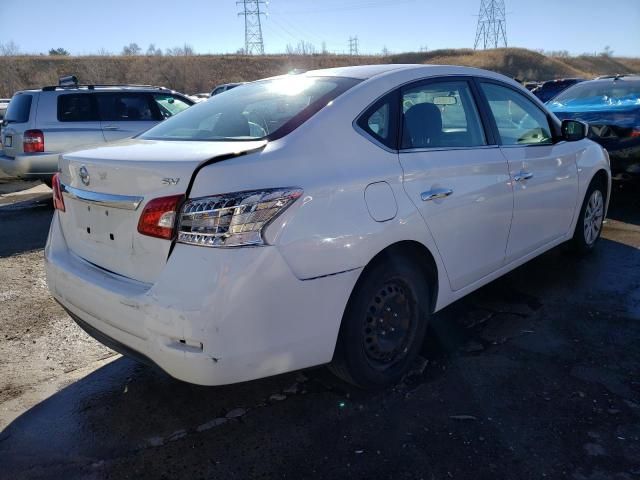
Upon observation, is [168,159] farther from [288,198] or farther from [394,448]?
[394,448]

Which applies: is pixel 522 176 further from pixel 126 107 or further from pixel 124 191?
pixel 126 107

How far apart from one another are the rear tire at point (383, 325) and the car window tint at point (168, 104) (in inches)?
282

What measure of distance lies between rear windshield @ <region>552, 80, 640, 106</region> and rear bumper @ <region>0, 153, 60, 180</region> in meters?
7.88

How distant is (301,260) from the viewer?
7.43 ft

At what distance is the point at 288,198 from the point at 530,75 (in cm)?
6963

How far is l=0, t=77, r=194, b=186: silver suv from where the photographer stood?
787 centimetres

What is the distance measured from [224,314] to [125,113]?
296 inches

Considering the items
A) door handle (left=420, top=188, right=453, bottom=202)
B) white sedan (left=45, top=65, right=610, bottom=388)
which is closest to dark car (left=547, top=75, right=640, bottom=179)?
white sedan (left=45, top=65, right=610, bottom=388)

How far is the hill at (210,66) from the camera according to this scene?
57844mm

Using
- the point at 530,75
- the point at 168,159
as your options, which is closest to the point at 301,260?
the point at 168,159

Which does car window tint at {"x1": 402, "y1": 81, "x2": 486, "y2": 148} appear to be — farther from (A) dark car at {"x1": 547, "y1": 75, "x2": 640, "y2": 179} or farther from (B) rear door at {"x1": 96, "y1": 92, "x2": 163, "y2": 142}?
(B) rear door at {"x1": 96, "y1": 92, "x2": 163, "y2": 142}

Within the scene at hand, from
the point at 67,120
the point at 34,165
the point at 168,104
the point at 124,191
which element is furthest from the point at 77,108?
the point at 124,191

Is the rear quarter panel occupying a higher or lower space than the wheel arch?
higher

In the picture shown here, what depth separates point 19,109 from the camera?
8094 millimetres
